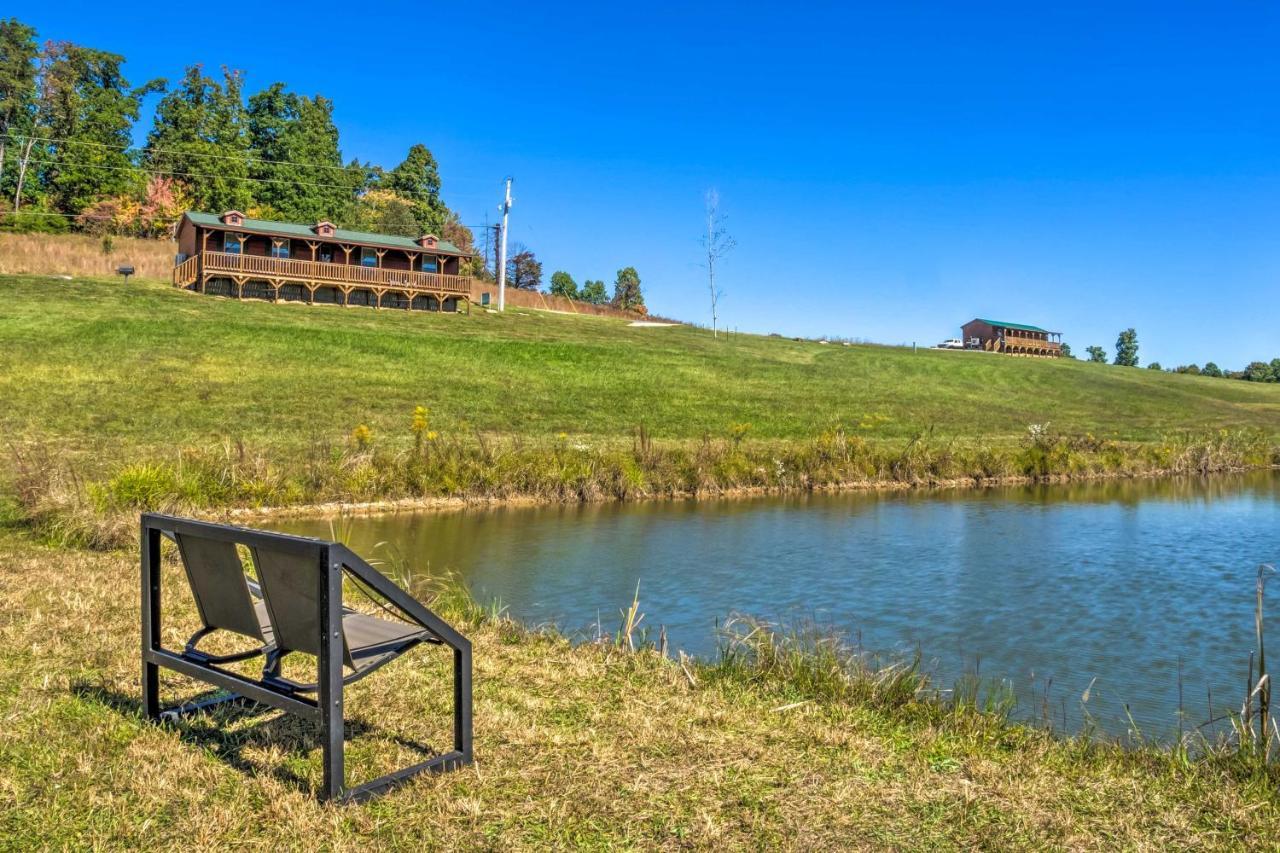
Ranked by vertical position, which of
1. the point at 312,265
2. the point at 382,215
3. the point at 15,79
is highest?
the point at 15,79

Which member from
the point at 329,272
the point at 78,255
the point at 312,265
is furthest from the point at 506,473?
the point at 78,255

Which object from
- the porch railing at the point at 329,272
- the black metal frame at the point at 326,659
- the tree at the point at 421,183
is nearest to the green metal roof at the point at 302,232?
the porch railing at the point at 329,272

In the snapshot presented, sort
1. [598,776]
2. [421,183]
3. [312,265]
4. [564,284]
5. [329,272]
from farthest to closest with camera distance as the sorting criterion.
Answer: [564,284]
[421,183]
[329,272]
[312,265]
[598,776]

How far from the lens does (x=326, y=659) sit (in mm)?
4109

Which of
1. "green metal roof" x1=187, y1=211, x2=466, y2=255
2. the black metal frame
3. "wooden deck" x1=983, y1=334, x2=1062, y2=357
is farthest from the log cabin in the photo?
"wooden deck" x1=983, y1=334, x2=1062, y2=357

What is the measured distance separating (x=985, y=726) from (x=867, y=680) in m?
0.93

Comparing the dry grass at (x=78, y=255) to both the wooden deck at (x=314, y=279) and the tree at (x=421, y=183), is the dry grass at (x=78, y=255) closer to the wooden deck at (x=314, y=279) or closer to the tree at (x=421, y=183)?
the wooden deck at (x=314, y=279)

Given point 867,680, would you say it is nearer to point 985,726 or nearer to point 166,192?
point 985,726

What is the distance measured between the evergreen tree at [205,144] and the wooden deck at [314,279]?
18974 millimetres

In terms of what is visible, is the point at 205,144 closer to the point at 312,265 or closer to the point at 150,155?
the point at 150,155

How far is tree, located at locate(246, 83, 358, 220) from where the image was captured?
6738 cm

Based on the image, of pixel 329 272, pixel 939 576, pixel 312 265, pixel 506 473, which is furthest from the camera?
pixel 329 272

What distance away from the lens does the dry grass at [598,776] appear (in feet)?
13.1

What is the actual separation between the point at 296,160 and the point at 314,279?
2801 centimetres
